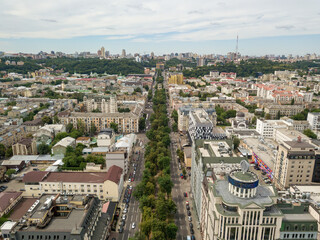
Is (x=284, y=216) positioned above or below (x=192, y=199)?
above

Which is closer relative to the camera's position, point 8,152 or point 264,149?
point 8,152

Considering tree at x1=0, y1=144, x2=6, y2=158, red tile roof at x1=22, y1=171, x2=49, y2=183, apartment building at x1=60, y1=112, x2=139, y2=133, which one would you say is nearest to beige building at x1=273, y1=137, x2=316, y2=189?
red tile roof at x1=22, y1=171, x2=49, y2=183

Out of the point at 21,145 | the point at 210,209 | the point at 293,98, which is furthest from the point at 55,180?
the point at 293,98

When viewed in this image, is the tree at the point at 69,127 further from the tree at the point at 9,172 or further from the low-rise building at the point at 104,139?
the tree at the point at 9,172

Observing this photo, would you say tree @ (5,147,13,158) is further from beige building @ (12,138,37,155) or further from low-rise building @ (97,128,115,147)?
low-rise building @ (97,128,115,147)

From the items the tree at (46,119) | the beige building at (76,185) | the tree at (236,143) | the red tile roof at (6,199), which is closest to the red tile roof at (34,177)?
the beige building at (76,185)

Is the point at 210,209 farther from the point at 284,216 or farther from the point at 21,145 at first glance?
the point at 21,145

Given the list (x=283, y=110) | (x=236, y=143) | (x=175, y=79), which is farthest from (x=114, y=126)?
(x=175, y=79)

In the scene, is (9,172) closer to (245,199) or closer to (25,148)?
(25,148)
